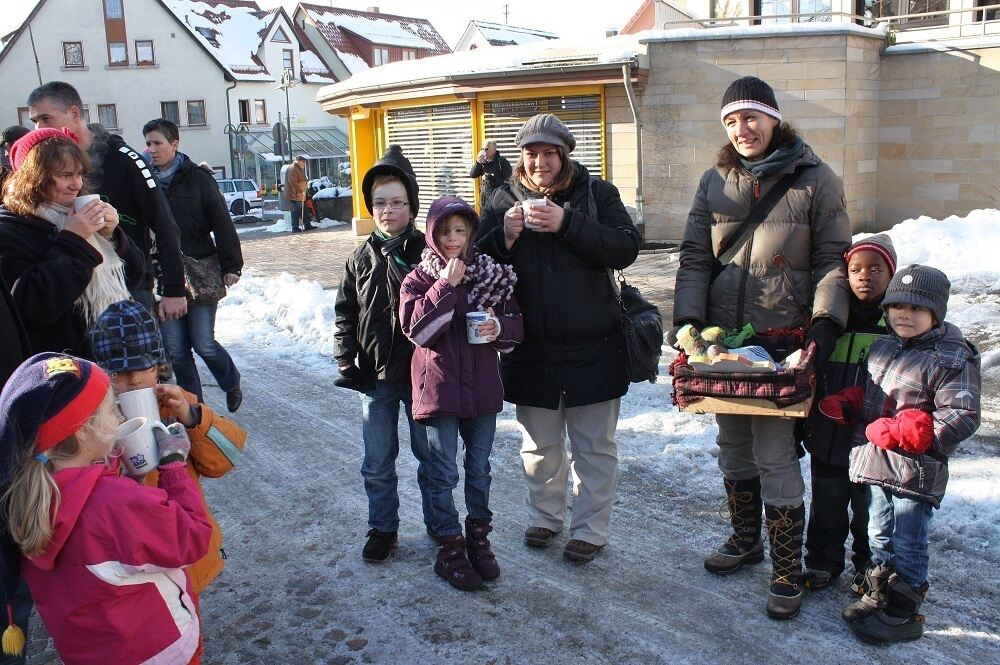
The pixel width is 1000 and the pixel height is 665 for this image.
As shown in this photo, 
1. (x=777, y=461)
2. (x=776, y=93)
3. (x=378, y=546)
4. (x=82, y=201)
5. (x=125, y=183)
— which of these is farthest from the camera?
(x=776, y=93)

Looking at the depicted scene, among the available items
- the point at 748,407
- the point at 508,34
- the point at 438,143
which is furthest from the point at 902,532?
the point at 508,34

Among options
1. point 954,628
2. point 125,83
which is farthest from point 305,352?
point 125,83

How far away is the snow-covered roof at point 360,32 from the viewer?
4934 centimetres

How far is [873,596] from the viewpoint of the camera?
3271 millimetres

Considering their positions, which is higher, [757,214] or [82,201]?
[82,201]

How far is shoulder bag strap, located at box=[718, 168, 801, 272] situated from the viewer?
3.46 meters

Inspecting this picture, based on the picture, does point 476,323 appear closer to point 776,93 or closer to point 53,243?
point 53,243

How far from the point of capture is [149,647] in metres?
2.46

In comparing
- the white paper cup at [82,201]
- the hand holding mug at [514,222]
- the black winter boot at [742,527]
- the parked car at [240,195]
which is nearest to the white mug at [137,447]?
the white paper cup at [82,201]

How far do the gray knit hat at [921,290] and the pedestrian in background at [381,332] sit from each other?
6.62 ft

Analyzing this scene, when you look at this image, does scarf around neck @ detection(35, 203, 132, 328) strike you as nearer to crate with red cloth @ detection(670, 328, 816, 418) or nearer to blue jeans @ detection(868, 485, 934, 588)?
crate with red cloth @ detection(670, 328, 816, 418)

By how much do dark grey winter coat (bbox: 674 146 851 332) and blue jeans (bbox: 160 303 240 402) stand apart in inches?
141

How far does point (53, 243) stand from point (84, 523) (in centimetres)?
152

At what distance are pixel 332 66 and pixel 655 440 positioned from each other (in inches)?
1888
